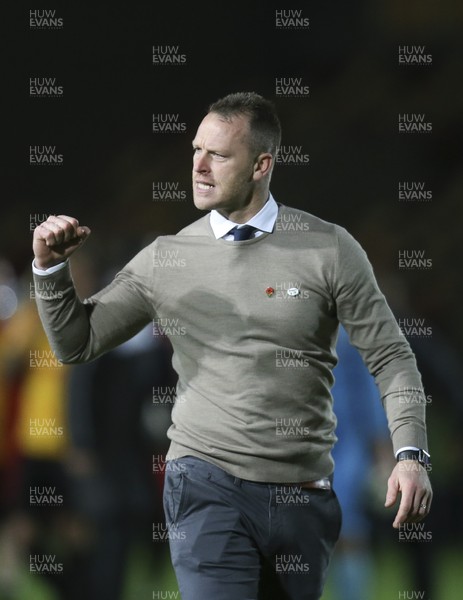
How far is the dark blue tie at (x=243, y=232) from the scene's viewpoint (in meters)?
2.80

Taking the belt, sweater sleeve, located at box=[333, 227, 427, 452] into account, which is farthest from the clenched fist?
the belt

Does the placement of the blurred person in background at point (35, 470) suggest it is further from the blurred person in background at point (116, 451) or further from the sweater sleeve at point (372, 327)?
the sweater sleeve at point (372, 327)

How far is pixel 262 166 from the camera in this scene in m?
2.89

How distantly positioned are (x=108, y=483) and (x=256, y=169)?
2.11 metres

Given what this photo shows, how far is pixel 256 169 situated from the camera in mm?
2869

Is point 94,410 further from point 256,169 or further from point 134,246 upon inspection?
point 256,169

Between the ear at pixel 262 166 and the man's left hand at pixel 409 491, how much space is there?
0.77m

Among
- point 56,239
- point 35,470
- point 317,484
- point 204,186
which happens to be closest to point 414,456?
point 317,484

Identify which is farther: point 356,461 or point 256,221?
point 356,461

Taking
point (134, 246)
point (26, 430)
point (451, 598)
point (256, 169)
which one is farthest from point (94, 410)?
point (256, 169)

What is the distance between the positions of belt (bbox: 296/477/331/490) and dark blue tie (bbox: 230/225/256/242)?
58 centimetres

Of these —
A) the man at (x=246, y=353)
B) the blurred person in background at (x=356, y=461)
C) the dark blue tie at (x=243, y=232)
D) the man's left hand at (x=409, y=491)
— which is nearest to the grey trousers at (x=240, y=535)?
the man at (x=246, y=353)

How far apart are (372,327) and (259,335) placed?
0.26 metres

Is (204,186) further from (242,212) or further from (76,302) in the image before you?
(76,302)
